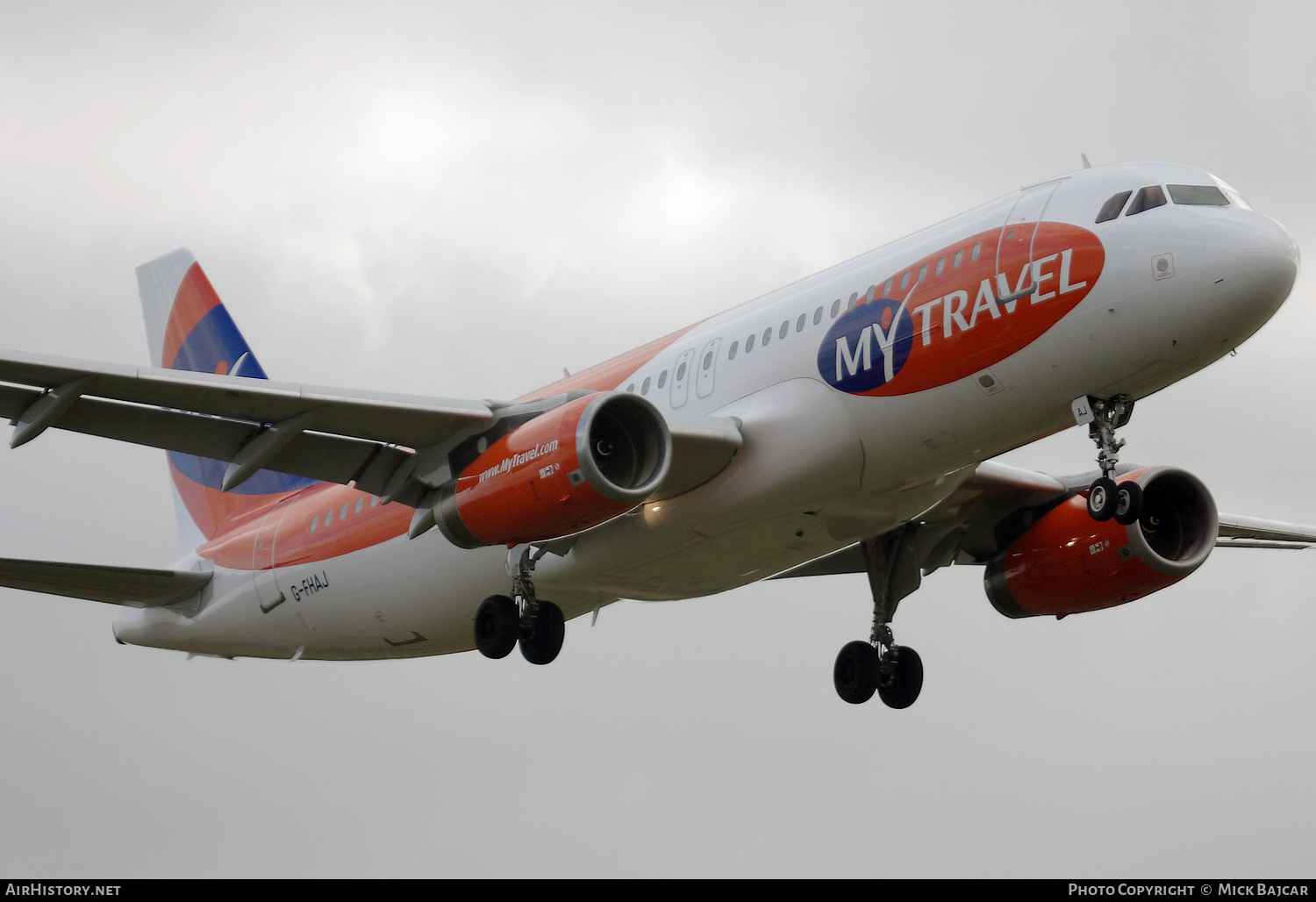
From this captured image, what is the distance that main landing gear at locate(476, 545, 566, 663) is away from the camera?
74.1ft

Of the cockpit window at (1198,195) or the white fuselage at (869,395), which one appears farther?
the cockpit window at (1198,195)

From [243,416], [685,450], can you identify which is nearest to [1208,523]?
[685,450]

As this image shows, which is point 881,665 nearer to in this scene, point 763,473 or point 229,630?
point 763,473

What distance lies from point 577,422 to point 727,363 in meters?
2.65

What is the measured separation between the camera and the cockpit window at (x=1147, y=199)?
60.7 ft

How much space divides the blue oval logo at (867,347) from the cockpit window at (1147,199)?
281 cm

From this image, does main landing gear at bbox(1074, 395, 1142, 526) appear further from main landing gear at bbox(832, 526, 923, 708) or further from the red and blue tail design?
the red and blue tail design

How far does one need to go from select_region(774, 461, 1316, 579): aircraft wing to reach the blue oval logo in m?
4.78

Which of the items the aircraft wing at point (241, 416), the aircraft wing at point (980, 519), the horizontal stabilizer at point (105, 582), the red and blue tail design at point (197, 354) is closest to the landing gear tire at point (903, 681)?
the aircraft wing at point (980, 519)

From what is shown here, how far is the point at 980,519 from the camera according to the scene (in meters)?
25.8

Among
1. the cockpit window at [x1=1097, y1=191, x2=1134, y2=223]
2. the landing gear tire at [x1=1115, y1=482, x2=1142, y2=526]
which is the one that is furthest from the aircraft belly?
the cockpit window at [x1=1097, y1=191, x2=1134, y2=223]

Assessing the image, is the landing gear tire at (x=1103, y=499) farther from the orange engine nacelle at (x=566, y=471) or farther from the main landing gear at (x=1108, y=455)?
the orange engine nacelle at (x=566, y=471)

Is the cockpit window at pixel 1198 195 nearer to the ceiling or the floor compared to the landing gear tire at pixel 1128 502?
nearer to the ceiling

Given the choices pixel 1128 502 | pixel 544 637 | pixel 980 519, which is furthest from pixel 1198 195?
pixel 544 637
